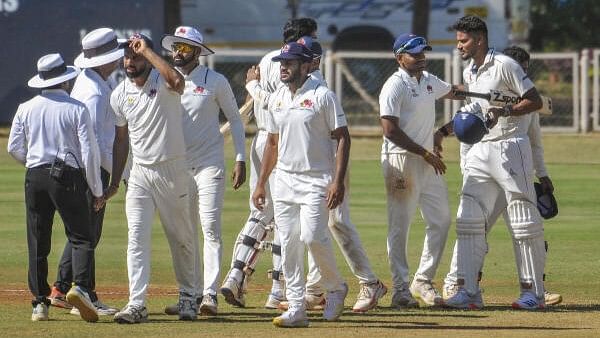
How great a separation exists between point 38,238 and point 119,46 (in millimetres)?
1638

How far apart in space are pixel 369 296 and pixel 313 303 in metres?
0.54

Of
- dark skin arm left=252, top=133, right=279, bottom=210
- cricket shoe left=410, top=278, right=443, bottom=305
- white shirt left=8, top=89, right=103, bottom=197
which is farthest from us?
cricket shoe left=410, top=278, right=443, bottom=305

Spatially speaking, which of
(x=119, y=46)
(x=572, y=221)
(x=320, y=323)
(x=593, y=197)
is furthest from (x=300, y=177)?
(x=593, y=197)

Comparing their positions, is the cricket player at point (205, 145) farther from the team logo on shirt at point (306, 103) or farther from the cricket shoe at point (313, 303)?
the team logo on shirt at point (306, 103)

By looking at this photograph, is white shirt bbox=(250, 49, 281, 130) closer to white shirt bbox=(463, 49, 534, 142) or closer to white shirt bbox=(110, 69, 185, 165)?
white shirt bbox=(110, 69, 185, 165)

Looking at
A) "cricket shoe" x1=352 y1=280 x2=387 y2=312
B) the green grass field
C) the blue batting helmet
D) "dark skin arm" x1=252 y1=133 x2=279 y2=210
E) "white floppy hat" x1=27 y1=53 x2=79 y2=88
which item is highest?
"white floppy hat" x1=27 y1=53 x2=79 y2=88

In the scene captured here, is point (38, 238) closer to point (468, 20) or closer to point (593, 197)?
point (468, 20)

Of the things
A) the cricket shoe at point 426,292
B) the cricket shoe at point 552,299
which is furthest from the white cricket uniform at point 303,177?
the cricket shoe at point 552,299

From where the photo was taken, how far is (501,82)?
38.4ft

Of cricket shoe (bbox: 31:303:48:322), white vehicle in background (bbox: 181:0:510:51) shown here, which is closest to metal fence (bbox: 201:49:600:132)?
white vehicle in background (bbox: 181:0:510:51)

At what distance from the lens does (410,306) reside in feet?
39.0

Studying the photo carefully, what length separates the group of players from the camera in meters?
10.8

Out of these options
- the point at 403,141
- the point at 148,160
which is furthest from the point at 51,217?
the point at 403,141

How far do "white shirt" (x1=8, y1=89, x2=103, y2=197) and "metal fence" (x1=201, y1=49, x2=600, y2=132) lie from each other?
18.8 metres
